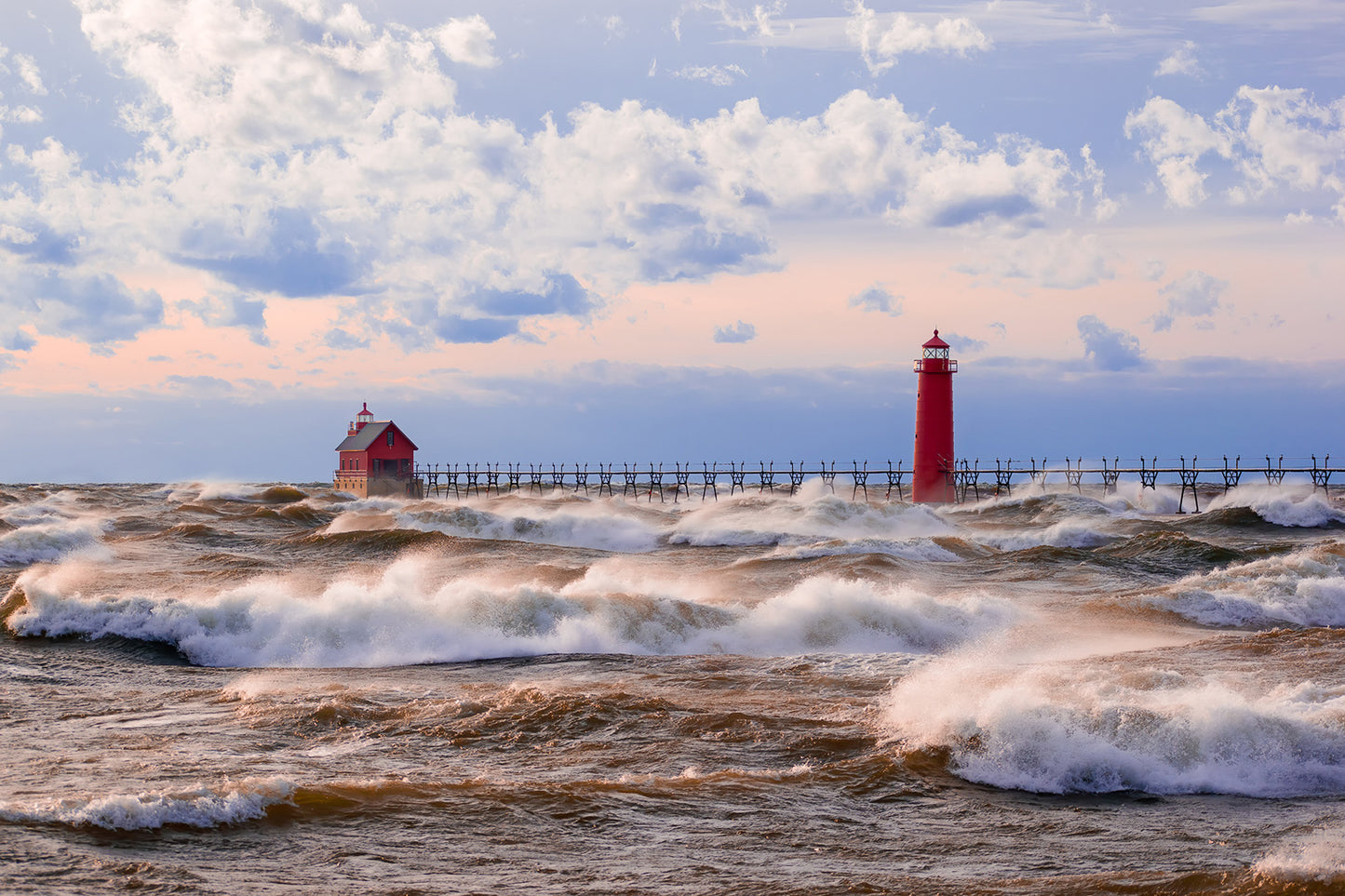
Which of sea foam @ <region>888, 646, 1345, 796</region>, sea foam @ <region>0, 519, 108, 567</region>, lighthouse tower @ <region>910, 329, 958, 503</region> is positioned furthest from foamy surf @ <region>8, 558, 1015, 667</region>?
lighthouse tower @ <region>910, 329, 958, 503</region>

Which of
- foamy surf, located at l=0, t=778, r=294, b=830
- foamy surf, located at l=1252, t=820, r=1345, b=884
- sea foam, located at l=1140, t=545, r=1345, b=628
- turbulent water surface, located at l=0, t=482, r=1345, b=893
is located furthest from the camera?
sea foam, located at l=1140, t=545, r=1345, b=628

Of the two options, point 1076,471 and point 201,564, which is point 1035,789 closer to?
point 201,564

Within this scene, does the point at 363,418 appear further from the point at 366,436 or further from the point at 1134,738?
the point at 1134,738

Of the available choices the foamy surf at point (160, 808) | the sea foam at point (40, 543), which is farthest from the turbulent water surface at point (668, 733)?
the sea foam at point (40, 543)

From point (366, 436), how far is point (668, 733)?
1847 inches

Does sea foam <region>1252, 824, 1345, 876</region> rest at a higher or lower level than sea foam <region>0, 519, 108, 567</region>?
lower

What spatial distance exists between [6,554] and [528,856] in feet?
61.2

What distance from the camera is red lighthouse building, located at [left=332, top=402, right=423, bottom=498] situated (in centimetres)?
5191

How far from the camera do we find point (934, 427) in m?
34.0

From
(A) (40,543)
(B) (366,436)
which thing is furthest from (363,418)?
(A) (40,543)

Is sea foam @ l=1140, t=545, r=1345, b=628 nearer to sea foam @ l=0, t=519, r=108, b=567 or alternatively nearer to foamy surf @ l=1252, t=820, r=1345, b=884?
foamy surf @ l=1252, t=820, r=1345, b=884

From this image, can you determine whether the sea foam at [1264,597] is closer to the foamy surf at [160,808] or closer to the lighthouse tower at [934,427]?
the foamy surf at [160,808]

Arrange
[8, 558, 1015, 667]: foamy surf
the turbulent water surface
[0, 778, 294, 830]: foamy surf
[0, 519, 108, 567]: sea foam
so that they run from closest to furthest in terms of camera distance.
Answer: the turbulent water surface < [0, 778, 294, 830]: foamy surf < [8, 558, 1015, 667]: foamy surf < [0, 519, 108, 567]: sea foam

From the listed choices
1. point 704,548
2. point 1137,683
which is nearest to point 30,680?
point 1137,683
